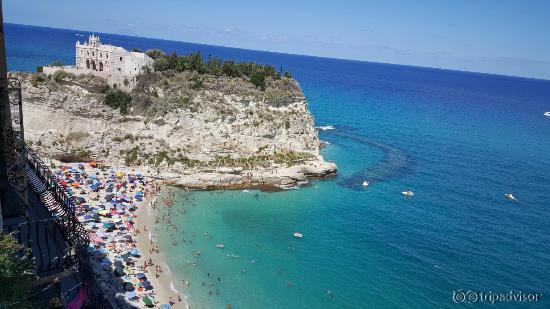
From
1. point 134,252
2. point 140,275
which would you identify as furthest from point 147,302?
point 134,252

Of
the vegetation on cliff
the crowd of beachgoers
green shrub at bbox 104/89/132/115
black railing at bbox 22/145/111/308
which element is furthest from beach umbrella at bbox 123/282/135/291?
the vegetation on cliff

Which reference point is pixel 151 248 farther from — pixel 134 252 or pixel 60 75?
pixel 60 75

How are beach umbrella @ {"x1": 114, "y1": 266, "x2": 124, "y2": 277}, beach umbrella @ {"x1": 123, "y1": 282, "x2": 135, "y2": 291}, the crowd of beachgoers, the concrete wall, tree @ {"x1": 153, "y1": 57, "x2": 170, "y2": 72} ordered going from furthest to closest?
tree @ {"x1": 153, "y1": 57, "x2": 170, "y2": 72} → the concrete wall → beach umbrella @ {"x1": 114, "y1": 266, "x2": 124, "y2": 277} → the crowd of beachgoers → beach umbrella @ {"x1": 123, "y1": 282, "x2": 135, "y2": 291}

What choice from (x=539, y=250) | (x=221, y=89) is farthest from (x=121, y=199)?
(x=539, y=250)

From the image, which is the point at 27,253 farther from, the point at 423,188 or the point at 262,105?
the point at 423,188

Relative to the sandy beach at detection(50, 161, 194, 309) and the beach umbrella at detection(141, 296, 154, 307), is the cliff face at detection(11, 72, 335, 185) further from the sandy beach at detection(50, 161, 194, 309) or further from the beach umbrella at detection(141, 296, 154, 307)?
the beach umbrella at detection(141, 296, 154, 307)

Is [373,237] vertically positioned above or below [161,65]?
below

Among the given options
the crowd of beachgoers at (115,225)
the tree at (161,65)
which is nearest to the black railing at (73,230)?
the crowd of beachgoers at (115,225)
